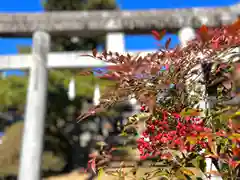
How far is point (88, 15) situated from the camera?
2.20 metres

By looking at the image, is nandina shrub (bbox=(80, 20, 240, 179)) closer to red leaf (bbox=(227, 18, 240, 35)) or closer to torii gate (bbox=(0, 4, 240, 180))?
red leaf (bbox=(227, 18, 240, 35))

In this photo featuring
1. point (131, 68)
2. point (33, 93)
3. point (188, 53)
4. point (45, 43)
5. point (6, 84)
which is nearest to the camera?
point (131, 68)

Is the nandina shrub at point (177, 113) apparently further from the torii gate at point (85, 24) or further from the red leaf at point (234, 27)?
the torii gate at point (85, 24)

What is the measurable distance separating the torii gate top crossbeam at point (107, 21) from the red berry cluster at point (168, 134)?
5.43 feet

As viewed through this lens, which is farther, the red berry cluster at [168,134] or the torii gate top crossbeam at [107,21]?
the torii gate top crossbeam at [107,21]

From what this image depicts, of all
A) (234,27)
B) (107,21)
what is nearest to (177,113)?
(234,27)

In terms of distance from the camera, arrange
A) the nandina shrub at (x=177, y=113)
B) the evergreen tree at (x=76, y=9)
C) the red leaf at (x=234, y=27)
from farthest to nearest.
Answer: the evergreen tree at (x=76, y=9), the nandina shrub at (x=177, y=113), the red leaf at (x=234, y=27)

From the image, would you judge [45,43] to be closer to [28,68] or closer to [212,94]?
[28,68]

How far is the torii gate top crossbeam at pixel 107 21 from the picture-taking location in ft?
7.14

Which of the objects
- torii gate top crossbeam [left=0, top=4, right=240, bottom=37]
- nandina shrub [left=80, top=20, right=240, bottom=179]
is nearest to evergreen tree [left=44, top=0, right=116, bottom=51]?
torii gate top crossbeam [left=0, top=4, right=240, bottom=37]

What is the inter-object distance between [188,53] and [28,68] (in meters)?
1.95

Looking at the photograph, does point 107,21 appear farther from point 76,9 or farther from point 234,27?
point 76,9

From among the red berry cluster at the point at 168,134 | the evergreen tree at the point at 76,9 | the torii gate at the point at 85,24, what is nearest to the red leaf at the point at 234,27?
the red berry cluster at the point at 168,134

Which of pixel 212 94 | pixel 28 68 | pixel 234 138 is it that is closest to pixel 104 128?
pixel 28 68
